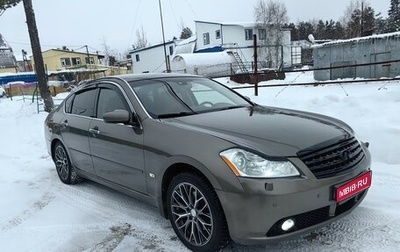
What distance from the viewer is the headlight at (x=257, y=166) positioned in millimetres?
2648

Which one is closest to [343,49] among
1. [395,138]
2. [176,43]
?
[395,138]

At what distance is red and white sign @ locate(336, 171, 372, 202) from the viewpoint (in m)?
2.78

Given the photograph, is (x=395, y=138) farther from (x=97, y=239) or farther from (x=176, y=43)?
(x=176, y=43)

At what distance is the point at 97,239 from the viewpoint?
3570 mm

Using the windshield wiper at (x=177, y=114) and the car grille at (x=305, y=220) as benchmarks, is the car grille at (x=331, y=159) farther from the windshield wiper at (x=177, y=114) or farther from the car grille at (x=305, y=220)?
the windshield wiper at (x=177, y=114)

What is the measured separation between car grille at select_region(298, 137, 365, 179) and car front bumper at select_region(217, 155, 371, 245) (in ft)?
0.22

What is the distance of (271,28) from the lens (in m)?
49.3

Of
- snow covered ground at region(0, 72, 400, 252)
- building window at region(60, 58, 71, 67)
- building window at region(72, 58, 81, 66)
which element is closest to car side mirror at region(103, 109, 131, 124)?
snow covered ground at region(0, 72, 400, 252)

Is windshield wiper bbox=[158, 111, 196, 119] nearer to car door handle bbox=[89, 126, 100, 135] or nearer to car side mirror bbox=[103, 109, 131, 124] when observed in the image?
car side mirror bbox=[103, 109, 131, 124]

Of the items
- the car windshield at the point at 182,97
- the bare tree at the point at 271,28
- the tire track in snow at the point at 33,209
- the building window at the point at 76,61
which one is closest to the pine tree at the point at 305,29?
the bare tree at the point at 271,28

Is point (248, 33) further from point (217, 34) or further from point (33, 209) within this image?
point (33, 209)

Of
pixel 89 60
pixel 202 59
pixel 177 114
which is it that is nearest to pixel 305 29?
pixel 89 60

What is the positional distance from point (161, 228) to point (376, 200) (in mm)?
2350

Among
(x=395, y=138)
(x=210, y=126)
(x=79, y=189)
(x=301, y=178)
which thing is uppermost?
(x=210, y=126)
